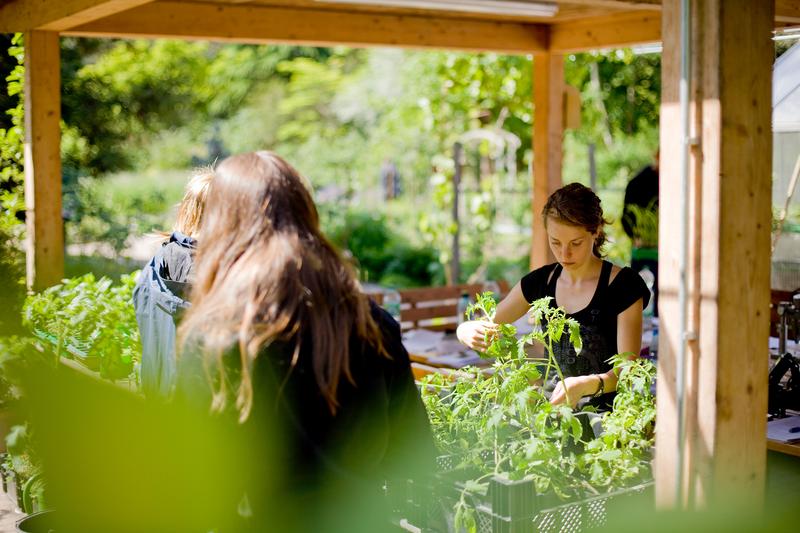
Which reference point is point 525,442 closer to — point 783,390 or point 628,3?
point 783,390

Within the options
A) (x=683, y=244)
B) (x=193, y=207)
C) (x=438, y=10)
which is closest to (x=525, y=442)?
(x=683, y=244)

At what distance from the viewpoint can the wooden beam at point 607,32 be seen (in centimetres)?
666

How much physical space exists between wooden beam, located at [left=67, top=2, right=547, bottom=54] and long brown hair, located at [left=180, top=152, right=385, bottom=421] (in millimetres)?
4503

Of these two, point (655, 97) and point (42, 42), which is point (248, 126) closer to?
point (655, 97)

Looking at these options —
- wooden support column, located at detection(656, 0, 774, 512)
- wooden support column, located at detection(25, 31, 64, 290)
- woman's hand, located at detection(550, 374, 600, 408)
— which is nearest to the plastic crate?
wooden support column, located at detection(656, 0, 774, 512)

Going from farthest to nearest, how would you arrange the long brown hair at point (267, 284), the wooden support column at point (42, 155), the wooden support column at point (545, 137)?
the wooden support column at point (545, 137) → the wooden support column at point (42, 155) → the long brown hair at point (267, 284)

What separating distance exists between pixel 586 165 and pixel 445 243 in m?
3.21

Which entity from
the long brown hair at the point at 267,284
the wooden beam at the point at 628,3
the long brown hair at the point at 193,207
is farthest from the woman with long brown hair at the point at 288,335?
the wooden beam at the point at 628,3

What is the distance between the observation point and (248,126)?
2414cm

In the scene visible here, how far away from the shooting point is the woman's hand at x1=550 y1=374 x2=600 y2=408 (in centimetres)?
288

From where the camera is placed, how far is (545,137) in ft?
25.8

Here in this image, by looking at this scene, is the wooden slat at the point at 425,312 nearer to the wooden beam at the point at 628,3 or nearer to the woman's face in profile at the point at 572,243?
the wooden beam at the point at 628,3

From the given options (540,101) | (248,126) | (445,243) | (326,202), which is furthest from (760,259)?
(248,126)

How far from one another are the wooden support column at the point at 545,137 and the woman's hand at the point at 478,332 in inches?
185
